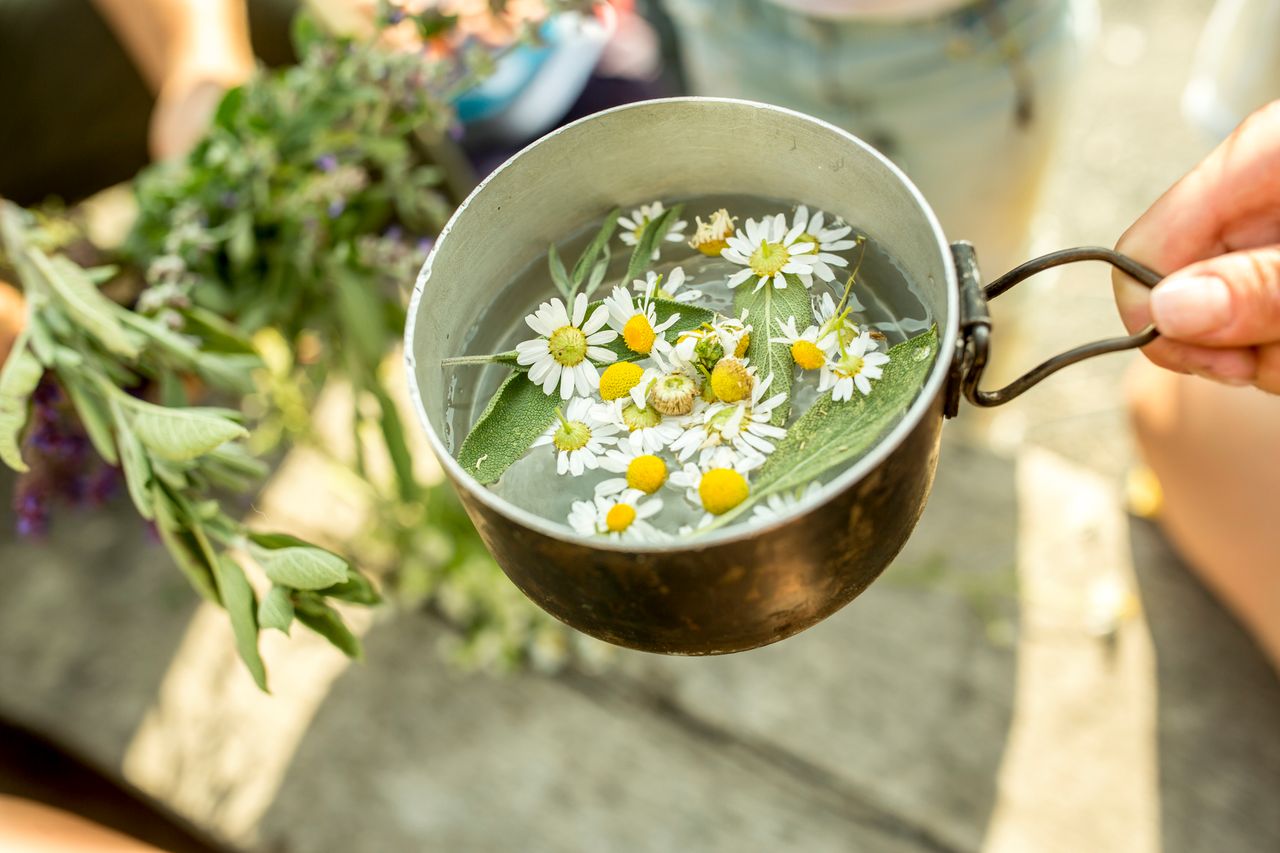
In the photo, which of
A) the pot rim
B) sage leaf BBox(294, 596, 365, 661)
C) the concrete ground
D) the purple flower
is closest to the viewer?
the pot rim

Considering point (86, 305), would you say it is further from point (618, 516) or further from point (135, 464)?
point (618, 516)

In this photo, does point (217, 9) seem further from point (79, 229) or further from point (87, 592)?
point (87, 592)

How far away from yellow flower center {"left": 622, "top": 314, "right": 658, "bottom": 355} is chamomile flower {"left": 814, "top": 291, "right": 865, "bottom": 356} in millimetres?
81

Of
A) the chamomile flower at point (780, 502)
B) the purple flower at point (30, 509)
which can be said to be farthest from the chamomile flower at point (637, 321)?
the purple flower at point (30, 509)

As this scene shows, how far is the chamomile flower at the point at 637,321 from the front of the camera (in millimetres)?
487

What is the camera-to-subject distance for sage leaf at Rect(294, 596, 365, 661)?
0.57 meters

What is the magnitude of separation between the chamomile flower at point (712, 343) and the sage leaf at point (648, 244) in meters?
0.05

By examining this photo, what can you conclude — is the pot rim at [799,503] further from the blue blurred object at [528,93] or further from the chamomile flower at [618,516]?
the blue blurred object at [528,93]

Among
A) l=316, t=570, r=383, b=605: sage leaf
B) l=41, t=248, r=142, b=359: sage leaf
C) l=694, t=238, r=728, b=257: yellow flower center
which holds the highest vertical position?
l=41, t=248, r=142, b=359: sage leaf

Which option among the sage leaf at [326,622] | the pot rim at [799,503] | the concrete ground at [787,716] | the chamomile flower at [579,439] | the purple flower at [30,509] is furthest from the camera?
the concrete ground at [787,716]

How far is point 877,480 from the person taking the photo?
38cm

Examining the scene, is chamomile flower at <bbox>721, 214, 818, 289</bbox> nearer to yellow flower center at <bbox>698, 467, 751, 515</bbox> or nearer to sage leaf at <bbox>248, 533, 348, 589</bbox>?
yellow flower center at <bbox>698, 467, 751, 515</bbox>

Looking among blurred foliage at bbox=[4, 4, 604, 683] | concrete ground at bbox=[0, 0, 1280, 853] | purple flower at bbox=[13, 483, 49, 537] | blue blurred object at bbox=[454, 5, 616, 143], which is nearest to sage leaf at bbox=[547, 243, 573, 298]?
blurred foliage at bbox=[4, 4, 604, 683]

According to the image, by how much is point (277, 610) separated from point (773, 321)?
300 mm
